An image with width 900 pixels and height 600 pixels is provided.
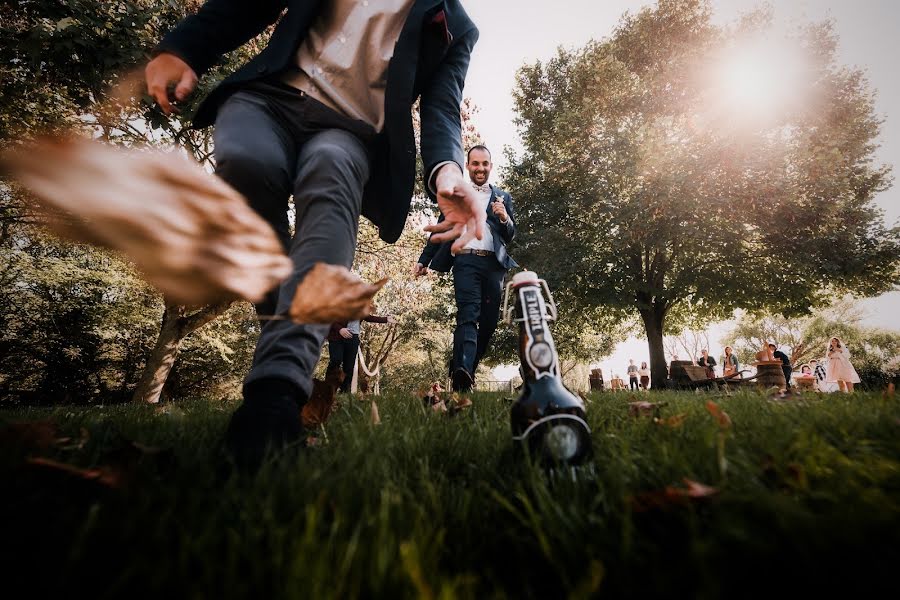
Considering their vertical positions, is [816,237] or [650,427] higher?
[816,237]

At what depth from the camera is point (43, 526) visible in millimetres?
632

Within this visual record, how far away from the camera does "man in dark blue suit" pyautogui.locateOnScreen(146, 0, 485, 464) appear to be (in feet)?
5.17

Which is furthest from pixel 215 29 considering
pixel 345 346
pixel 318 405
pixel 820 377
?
pixel 820 377

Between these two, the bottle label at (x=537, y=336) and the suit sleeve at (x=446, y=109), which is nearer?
the bottle label at (x=537, y=336)

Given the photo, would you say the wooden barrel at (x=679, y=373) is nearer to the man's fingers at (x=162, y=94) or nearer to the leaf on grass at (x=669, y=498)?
the leaf on grass at (x=669, y=498)

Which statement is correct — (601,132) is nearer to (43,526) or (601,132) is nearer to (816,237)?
(816,237)

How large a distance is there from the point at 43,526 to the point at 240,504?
270mm

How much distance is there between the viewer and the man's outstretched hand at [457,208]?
175 cm

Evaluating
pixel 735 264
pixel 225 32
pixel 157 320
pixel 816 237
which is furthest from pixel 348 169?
pixel 157 320

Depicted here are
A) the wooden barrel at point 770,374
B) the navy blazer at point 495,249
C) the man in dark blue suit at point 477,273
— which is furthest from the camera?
the wooden barrel at point 770,374

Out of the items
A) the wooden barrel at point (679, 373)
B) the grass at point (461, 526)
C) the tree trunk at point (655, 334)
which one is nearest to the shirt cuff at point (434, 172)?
the grass at point (461, 526)

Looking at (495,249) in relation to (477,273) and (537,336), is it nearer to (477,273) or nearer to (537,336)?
(477,273)

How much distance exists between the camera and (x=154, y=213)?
1.08m

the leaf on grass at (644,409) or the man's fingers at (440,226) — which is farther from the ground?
the man's fingers at (440,226)
